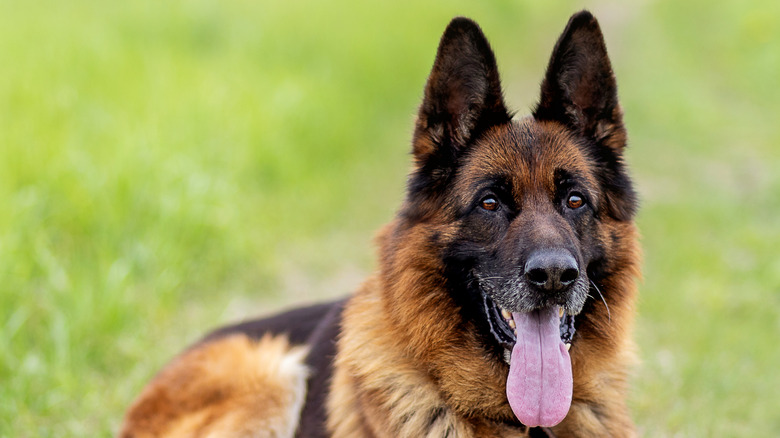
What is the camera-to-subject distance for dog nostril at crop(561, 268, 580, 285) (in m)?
2.65

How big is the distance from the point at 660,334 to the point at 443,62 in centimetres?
360

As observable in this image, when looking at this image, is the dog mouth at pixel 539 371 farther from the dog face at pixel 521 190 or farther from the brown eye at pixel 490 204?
the brown eye at pixel 490 204

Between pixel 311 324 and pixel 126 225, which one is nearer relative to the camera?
pixel 311 324

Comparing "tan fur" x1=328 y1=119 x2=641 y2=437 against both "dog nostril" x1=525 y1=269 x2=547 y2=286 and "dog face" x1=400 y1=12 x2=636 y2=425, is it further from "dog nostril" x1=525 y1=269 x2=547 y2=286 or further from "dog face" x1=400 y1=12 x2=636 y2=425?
"dog nostril" x1=525 y1=269 x2=547 y2=286

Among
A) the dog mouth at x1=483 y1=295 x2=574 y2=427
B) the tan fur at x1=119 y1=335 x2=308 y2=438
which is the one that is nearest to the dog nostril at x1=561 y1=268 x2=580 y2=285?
the dog mouth at x1=483 y1=295 x2=574 y2=427

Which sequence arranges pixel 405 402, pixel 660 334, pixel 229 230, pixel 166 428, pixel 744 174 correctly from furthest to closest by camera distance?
pixel 744 174, pixel 229 230, pixel 660 334, pixel 166 428, pixel 405 402

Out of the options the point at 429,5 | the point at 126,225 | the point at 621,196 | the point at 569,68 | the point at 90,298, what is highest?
the point at 429,5

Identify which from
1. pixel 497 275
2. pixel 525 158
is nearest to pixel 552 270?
pixel 497 275

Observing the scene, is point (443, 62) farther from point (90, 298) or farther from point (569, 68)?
point (90, 298)

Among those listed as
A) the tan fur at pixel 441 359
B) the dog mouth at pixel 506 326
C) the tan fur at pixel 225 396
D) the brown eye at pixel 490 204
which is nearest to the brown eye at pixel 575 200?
the tan fur at pixel 441 359

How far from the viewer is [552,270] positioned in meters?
2.65

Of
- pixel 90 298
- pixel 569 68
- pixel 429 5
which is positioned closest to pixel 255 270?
pixel 90 298

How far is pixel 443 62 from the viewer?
2.99 m

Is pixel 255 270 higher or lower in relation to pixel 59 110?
lower
